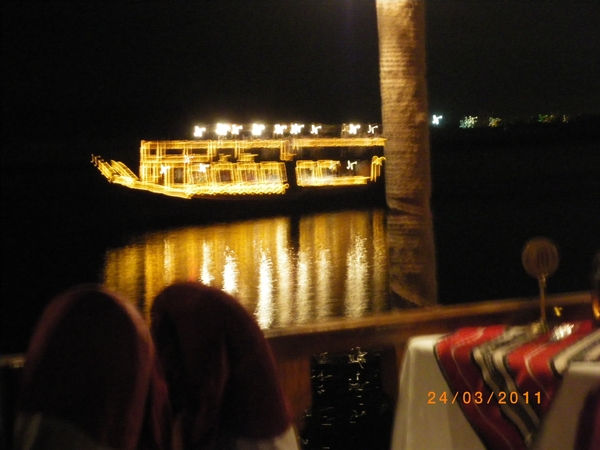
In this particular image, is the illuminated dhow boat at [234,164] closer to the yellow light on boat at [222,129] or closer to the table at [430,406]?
the yellow light on boat at [222,129]

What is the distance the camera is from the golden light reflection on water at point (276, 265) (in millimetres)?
14719

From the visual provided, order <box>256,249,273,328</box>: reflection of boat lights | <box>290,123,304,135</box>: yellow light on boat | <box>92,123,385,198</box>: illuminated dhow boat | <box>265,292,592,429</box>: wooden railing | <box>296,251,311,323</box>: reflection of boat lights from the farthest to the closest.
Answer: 1. <box>92,123,385,198</box>: illuminated dhow boat
2. <box>290,123,304,135</box>: yellow light on boat
3. <box>296,251,311,323</box>: reflection of boat lights
4. <box>256,249,273,328</box>: reflection of boat lights
5. <box>265,292,592,429</box>: wooden railing

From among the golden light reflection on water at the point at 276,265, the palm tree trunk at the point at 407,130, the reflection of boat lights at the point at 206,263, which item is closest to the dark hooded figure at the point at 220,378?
the palm tree trunk at the point at 407,130

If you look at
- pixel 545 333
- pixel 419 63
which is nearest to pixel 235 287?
pixel 419 63

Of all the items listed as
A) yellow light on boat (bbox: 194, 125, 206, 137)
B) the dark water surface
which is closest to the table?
the dark water surface

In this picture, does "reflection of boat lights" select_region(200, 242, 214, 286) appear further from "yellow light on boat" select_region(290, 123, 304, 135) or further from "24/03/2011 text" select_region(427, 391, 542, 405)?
"24/03/2011 text" select_region(427, 391, 542, 405)

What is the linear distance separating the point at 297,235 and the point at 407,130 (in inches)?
918

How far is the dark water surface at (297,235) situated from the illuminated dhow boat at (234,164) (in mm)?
947

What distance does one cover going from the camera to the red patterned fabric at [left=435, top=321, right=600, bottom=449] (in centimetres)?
179

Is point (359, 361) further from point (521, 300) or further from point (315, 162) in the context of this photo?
point (315, 162)

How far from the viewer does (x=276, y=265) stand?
67.5 feet

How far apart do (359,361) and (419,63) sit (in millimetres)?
1834

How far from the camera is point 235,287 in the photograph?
1639cm

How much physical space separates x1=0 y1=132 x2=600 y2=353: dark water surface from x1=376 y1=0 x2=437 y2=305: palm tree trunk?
7892 mm
